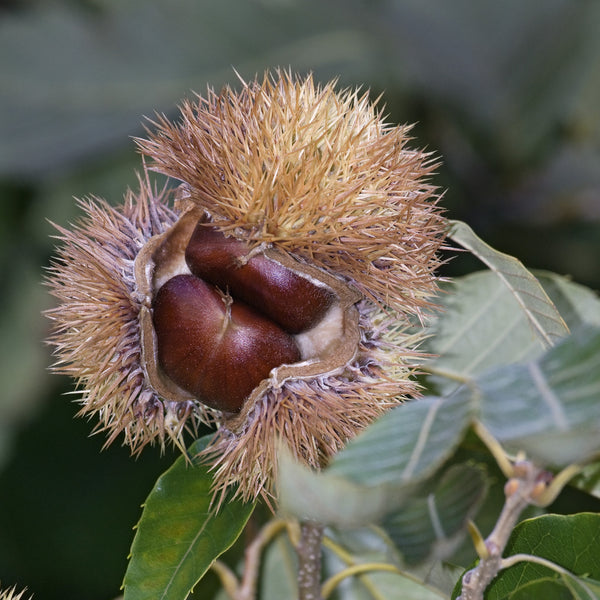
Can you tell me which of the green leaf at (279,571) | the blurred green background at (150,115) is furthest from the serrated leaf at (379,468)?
the blurred green background at (150,115)

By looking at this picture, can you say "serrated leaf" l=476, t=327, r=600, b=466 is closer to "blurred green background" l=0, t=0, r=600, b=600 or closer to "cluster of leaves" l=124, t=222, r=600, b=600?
"cluster of leaves" l=124, t=222, r=600, b=600

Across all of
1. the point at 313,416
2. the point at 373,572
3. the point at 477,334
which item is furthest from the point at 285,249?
the point at 373,572

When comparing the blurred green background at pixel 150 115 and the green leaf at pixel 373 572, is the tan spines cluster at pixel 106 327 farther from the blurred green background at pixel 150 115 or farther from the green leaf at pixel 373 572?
the blurred green background at pixel 150 115

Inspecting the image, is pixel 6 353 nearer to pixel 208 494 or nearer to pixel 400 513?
pixel 208 494

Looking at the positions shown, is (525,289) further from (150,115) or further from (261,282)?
(150,115)

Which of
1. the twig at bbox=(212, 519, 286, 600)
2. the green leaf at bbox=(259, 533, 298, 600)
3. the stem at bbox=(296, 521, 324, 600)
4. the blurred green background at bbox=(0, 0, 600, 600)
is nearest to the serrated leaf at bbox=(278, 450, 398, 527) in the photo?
the stem at bbox=(296, 521, 324, 600)

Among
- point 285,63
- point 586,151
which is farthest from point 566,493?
point 285,63
